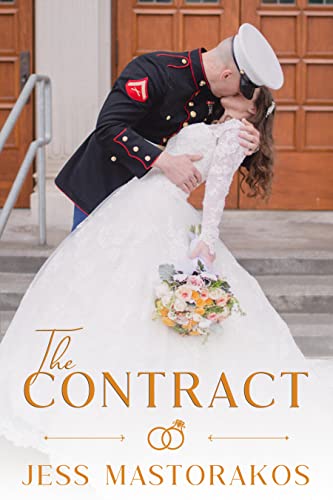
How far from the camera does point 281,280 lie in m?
5.61

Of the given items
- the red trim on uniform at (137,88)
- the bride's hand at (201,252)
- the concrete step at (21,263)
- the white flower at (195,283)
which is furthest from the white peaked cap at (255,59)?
the concrete step at (21,263)

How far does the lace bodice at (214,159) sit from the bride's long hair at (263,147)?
0.38 ft

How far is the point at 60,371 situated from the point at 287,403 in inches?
30.2

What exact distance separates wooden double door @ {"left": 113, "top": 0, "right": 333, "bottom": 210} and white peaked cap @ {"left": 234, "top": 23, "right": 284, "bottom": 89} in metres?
4.53

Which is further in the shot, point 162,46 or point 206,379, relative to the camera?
point 162,46

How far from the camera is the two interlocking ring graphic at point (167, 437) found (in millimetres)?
3102

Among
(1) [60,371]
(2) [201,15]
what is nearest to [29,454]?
(1) [60,371]

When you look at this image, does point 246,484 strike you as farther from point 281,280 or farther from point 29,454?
point 281,280

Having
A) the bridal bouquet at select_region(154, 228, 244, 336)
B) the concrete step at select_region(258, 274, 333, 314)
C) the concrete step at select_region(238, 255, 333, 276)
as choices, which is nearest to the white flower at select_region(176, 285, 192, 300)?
the bridal bouquet at select_region(154, 228, 244, 336)

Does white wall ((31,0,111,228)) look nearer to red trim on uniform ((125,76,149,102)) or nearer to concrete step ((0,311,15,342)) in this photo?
concrete step ((0,311,15,342))

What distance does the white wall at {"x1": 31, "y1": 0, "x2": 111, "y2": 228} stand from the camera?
7.14 metres

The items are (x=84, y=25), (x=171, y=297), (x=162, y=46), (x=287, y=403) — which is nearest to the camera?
(x=171, y=297)

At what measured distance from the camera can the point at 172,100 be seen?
3.29 meters

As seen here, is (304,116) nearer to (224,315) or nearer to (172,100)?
(172,100)
